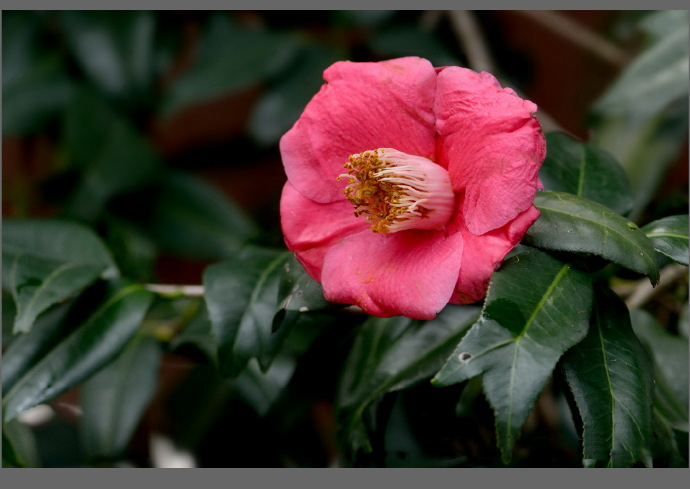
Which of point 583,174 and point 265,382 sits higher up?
point 583,174

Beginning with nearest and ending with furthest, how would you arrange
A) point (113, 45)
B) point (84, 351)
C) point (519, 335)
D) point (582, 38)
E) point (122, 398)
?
point (519, 335) < point (84, 351) < point (122, 398) < point (582, 38) < point (113, 45)

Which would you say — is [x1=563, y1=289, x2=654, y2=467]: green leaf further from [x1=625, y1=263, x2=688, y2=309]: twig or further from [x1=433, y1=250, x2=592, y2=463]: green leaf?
[x1=625, y1=263, x2=688, y2=309]: twig

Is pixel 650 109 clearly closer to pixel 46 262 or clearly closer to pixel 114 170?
pixel 46 262

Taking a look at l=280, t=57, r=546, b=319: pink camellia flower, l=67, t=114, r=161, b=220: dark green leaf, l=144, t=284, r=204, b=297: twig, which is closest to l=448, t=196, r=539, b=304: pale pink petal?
l=280, t=57, r=546, b=319: pink camellia flower

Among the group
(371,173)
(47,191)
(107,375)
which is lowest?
(107,375)

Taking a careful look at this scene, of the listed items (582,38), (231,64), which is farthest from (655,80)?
(231,64)

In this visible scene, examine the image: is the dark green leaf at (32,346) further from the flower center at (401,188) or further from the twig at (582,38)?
the twig at (582,38)

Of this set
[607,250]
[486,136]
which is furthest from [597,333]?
[486,136]

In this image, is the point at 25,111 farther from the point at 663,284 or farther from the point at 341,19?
the point at 663,284
